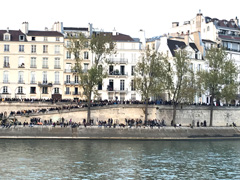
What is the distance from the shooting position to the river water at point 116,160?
47.6 m

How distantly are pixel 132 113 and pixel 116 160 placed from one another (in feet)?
97.3

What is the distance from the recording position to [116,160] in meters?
54.8

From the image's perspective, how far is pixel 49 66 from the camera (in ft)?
300

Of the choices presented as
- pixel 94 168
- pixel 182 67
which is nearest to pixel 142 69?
pixel 182 67

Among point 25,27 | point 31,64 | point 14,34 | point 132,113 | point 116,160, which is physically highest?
point 25,27

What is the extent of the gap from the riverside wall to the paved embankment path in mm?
6873

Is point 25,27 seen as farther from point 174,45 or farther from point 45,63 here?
point 174,45

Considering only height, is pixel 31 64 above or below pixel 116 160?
above

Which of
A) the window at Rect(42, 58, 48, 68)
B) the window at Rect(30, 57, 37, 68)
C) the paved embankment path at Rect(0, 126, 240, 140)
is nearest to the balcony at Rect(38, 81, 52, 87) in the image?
the window at Rect(42, 58, 48, 68)

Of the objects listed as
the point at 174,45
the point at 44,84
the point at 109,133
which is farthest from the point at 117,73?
the point at 109,133

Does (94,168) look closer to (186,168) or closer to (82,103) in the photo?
(186,168)

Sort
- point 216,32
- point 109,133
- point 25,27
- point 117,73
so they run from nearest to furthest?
point 109,133 → point 25,27 → point 117,73 → point 216,32

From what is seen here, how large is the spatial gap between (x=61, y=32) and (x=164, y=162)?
48.1 metres

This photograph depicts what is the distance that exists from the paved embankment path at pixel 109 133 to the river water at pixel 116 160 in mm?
2714
